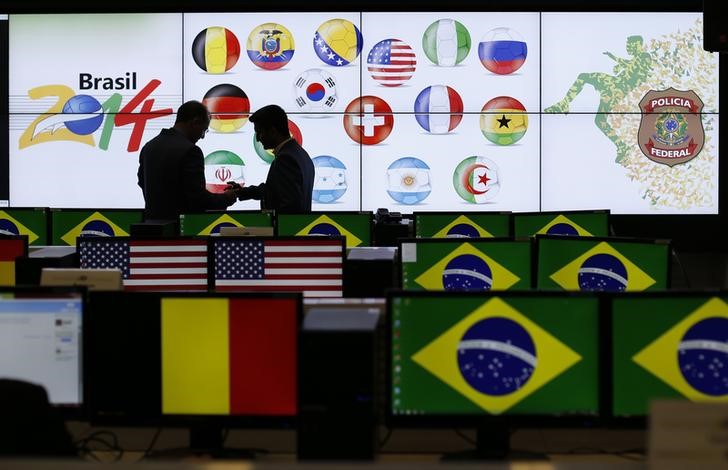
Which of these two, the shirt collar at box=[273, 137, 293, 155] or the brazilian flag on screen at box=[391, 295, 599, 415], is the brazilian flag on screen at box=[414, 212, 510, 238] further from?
the brazilian flag on screen at box=[391, 295, 599, 415]

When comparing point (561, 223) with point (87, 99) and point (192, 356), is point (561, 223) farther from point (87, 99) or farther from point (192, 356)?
point (87, 99)

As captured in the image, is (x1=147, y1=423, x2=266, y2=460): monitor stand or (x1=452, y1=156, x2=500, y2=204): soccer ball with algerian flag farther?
(x1=452, y1=156, x2=500, y2=204): soccer ball with algerian flag

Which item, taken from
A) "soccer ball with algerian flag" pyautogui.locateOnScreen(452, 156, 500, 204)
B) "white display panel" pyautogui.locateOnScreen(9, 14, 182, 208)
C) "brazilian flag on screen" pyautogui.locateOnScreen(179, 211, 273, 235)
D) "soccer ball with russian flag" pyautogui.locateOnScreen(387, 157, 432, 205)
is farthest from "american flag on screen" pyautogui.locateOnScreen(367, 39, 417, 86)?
"brazilian flag on screen" pyautogui.locateOnScreen(179, 211, 273, 235)

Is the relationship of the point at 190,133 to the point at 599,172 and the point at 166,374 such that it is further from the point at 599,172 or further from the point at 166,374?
the point at 599,172

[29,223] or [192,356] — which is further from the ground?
[29,223]

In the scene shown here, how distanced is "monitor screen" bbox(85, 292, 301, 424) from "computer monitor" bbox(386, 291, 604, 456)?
0.30 meters

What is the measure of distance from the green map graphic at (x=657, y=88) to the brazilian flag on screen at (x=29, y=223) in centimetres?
549

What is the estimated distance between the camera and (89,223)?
23.5 ft

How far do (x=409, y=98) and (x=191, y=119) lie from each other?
4.63 m

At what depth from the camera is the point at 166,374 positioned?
285cm

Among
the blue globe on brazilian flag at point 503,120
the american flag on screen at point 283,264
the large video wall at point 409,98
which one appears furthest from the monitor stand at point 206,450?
the blue globe on brazilian flag at point 503,120

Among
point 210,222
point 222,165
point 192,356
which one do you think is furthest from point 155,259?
point 222,165

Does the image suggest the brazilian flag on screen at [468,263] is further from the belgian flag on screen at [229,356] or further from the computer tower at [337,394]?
the computer tower at [337,394]

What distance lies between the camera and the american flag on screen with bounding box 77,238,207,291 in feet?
16.0
